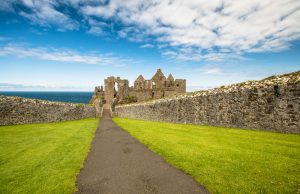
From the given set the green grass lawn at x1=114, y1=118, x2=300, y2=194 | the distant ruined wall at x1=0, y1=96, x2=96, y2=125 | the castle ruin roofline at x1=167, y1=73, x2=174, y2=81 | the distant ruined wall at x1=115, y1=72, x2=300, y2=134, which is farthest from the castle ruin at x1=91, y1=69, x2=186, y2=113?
the green grass lawn at x1=114, y1=118, x2=300, y2=194

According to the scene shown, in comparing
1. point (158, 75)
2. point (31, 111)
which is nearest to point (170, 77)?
Result: point (158, 75)

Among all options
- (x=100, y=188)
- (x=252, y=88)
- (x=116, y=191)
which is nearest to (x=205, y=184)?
(x=116, y=191)

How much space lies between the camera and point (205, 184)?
19.0 ft

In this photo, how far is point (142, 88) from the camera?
55.4 metres

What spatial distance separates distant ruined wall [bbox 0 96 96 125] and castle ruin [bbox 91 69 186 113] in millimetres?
23424

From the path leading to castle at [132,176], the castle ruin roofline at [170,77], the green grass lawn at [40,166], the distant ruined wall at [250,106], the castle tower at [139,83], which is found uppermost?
the castle ruin roofline at [170,77]

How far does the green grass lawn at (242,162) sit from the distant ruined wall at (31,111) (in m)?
17.5

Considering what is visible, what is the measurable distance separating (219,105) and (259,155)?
8917 mm

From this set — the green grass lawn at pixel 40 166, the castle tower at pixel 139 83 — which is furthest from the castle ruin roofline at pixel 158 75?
the green grass lawn at pixel 40 166

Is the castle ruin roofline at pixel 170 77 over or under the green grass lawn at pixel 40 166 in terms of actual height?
over

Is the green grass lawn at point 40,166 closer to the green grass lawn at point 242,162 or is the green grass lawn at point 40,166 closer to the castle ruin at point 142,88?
the green grass lawn at point 242,162

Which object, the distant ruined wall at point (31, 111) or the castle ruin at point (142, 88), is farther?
the castle ruin at point (142, 88)

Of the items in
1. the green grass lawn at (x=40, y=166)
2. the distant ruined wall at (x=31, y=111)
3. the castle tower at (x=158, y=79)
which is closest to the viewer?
the green grass lawn at (x=40, y=166)

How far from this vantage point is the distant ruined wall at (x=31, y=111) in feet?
67.3
